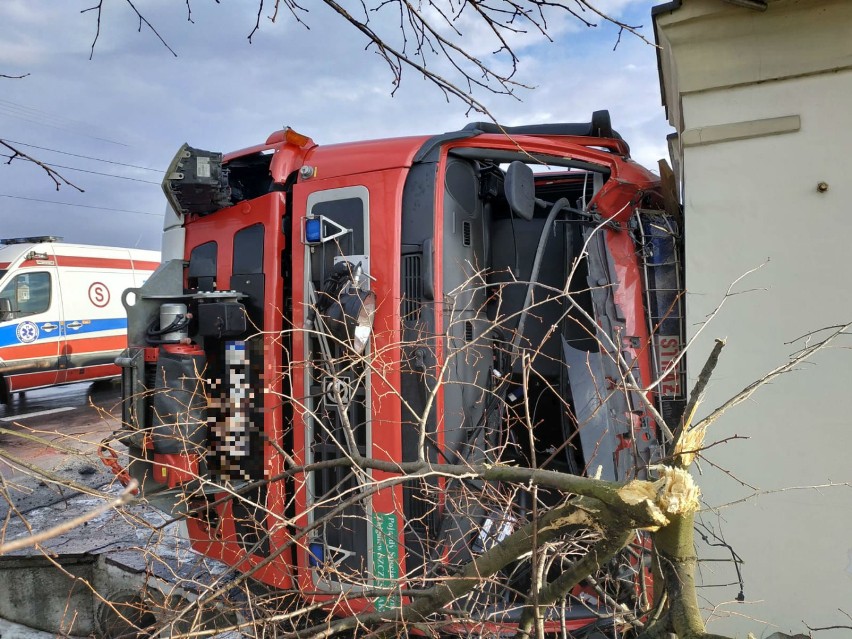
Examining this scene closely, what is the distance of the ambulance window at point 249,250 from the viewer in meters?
3.82

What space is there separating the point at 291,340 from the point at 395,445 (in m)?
0.87

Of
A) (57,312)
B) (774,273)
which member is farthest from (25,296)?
(774,273)

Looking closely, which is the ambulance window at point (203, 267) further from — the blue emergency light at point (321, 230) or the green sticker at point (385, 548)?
the green sticker at point (385, 548)

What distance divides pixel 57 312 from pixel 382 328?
31.0 ft

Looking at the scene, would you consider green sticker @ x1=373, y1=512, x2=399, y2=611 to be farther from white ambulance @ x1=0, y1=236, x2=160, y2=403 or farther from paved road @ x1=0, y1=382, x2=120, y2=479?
white ambulance @ x1=0, y1=236, x2=160, y2=403

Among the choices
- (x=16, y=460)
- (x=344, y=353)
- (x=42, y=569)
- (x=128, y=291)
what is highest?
(x=128, y=291)

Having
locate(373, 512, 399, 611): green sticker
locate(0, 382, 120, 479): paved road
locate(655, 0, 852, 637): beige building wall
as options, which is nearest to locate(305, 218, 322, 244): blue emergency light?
locate(373, 512, 399, 611): green sticker

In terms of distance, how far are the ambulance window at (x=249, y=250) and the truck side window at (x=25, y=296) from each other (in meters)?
8.46

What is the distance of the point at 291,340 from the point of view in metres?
3.75

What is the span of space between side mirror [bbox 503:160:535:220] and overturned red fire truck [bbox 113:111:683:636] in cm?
1

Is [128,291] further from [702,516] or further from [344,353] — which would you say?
[702,516]

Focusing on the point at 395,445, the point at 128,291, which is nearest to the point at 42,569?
the point at 128,291

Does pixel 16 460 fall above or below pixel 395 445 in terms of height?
above

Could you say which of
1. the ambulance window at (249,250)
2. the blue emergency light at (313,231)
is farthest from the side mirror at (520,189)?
the ambulance window at (249,250)
